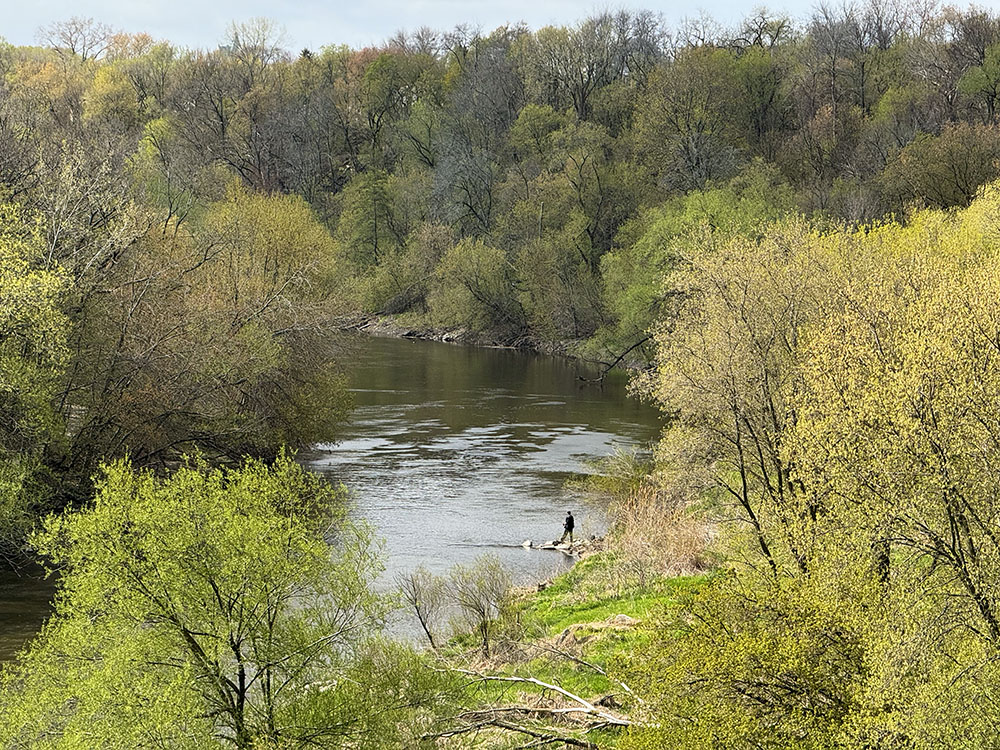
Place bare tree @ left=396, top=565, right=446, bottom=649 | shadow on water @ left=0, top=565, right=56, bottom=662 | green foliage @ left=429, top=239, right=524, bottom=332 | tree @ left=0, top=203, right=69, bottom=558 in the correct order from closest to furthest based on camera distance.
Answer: shadow on water @ left=0, top=565, right=56, bottom=662 → bare tree @ left=396, top=565, right=446, bottom=649 → tree @ left=0, top=203, right=69, bottom=558 → green foliage @ left=429, top=239, right=524, bottom=332

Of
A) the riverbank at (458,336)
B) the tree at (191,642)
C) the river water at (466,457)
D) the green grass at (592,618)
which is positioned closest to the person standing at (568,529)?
the river water at (466,457)

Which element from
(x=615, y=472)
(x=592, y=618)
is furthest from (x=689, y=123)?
(x=592, y=618)

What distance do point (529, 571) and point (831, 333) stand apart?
14.5 metres

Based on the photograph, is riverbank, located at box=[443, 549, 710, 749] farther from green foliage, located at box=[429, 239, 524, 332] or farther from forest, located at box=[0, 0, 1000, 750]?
green foliage, located at box=[429, 239, 524, 332]

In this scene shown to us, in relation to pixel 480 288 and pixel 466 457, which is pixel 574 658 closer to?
pixel 466 457

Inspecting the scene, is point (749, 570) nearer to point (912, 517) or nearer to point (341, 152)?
point (912, 517)

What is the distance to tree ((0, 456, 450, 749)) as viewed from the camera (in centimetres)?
1534

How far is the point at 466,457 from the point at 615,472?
7.74m

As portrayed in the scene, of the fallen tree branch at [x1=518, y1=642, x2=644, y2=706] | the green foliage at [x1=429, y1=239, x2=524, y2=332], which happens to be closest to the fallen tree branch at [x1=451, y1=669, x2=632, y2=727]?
the fallen tree branch at [x1=518, y1=642, x2=644, y2=706]

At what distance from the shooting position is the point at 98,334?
33562 mm

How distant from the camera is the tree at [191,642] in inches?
604

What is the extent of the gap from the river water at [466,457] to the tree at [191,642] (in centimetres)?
1031

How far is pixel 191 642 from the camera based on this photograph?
1595 cm

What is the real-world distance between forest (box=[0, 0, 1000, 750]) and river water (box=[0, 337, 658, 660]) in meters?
1.81
